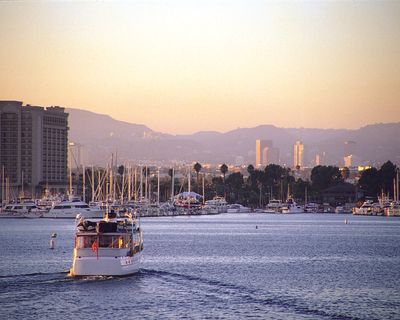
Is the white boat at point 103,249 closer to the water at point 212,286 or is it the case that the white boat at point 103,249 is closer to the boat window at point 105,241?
the boat window at point 105,241

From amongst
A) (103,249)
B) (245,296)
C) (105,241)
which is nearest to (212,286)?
(245,296)

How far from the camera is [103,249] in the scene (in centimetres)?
6431

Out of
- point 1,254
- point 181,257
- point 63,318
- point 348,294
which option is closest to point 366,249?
point 181,257

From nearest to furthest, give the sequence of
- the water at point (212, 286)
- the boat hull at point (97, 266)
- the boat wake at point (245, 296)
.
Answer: the water at point (212, 286) < the boat wake at point (245, 296) < the boat hull at point (97, 266)

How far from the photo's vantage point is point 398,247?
392 ft

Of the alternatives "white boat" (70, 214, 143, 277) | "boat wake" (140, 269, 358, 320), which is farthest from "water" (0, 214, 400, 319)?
"white boat" (70, 214, 143, 277)

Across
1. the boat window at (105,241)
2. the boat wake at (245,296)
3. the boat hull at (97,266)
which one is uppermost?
the boat window at (105,241)

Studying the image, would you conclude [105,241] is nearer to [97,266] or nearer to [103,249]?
[103,249]

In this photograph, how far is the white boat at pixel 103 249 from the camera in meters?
64.2

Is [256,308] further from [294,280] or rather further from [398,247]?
[398,247]

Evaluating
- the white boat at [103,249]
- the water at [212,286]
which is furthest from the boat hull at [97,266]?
the water at [212,286]

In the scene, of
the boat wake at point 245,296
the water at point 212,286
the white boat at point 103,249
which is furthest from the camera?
the white boat at point 103,249

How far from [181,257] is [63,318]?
3915 centimetres

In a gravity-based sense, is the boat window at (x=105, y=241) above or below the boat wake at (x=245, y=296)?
above
